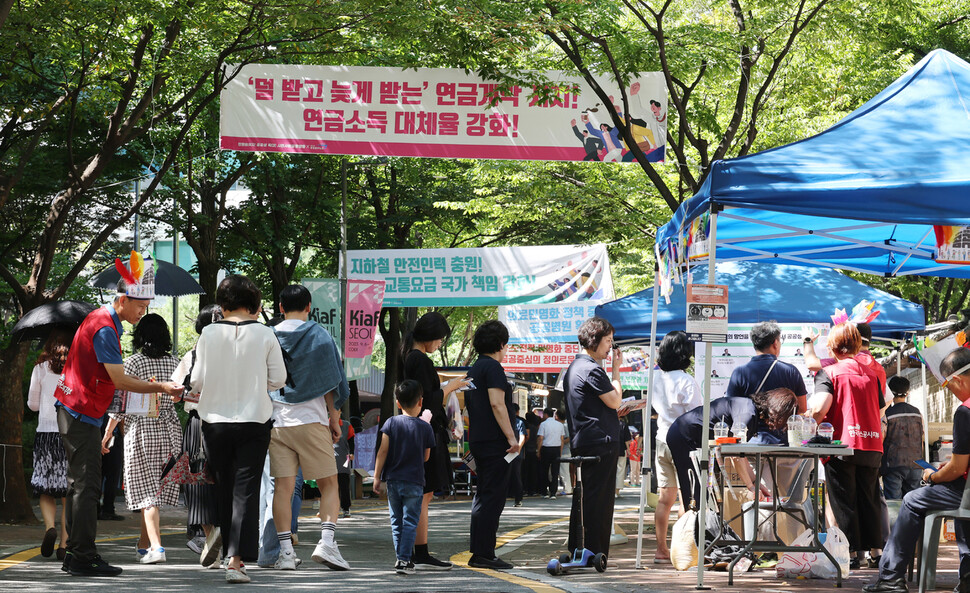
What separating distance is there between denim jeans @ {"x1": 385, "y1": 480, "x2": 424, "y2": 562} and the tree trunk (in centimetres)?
557

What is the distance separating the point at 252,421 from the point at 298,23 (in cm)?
552

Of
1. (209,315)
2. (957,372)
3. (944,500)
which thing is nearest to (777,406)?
(944,500)

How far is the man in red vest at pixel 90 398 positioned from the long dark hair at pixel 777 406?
396 cm

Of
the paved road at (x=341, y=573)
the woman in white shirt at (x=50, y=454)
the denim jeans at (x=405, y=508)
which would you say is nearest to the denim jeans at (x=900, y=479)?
the paved road at (x=341, y=573)

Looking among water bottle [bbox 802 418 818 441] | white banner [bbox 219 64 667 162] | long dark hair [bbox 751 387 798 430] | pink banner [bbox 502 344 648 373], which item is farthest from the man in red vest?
pink banner [bbox 502 344 648 373]

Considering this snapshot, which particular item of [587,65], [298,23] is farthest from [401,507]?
[587,65]

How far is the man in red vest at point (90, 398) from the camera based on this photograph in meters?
7.00

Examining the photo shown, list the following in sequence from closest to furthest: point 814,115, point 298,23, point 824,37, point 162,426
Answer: point 162,426 < point 298,23 < point 824,37 < point 814,115

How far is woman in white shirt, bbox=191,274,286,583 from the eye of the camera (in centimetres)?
659

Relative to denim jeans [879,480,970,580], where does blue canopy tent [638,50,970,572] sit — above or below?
above

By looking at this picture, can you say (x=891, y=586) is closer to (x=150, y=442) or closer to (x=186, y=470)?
(x=186, y=470)

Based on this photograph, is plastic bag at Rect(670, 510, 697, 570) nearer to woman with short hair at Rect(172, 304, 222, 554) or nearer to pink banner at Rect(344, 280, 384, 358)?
woman with short hair at Rect(172, 304, 222, 554)

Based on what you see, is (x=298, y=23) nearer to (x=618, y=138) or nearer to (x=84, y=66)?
(x=84, y=66)

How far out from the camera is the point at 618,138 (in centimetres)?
1206
